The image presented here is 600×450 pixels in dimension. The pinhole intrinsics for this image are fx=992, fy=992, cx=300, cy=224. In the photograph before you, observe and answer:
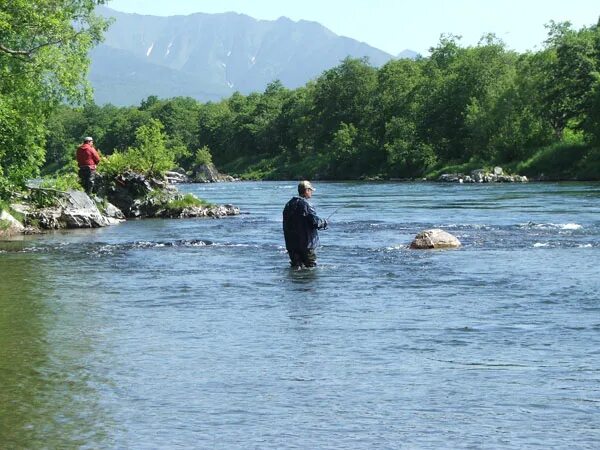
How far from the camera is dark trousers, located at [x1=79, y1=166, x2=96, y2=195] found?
3544 centimetres

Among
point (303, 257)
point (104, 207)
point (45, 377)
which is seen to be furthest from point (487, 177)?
point (45, 377)

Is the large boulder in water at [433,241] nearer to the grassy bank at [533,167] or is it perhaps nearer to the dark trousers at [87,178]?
the dark trousers at [87,178]

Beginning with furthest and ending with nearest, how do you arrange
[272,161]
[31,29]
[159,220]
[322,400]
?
[272,161] → [159,220] → [31,29] → [322,400]

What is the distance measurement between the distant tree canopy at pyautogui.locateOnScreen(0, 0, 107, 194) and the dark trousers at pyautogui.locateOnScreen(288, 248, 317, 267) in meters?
10.6

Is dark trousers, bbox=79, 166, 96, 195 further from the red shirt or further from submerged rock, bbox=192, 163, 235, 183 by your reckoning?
submerged rock, bbox=192, 163, 235, 183

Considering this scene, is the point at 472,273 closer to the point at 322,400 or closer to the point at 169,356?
the point at 169,356

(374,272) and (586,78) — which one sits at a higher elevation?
(586,78)

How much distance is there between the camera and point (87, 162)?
1390 inches

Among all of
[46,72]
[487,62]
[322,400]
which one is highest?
[487,62]

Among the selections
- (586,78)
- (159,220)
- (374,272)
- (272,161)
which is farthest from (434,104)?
(374,272)

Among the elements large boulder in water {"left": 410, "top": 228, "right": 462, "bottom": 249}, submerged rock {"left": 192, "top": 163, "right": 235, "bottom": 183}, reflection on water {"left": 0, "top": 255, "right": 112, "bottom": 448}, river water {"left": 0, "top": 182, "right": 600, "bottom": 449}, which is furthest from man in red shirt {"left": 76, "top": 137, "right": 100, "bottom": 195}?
submerged rock {"left": 192, "top": 163, "right": 235, "bottom": 183}

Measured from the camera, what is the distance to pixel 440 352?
1095 centimetres

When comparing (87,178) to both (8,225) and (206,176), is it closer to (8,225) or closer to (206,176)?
(8,225)

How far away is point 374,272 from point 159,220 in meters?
19.0
